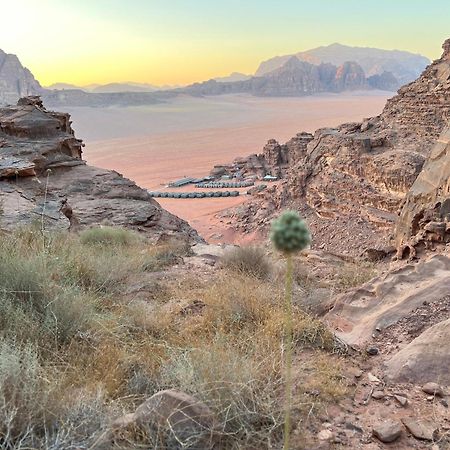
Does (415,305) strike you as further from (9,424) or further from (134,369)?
(9,424)

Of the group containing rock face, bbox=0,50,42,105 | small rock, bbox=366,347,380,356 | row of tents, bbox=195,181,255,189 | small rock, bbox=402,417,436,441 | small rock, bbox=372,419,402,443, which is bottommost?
row of tents, bbox=195,181,255,189

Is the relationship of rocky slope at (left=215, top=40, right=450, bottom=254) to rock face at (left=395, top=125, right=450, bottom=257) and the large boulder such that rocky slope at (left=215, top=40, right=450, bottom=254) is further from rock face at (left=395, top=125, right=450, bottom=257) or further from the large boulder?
the large boulder

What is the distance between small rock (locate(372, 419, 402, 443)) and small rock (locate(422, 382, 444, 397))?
1.65 ft

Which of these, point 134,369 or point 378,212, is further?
point 378,212

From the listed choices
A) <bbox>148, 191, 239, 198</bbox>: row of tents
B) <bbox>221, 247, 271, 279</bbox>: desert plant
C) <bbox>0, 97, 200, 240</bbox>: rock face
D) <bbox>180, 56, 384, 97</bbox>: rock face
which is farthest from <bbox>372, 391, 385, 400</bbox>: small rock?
<bbox>180, 56, 384, 97</bbox>: rock face

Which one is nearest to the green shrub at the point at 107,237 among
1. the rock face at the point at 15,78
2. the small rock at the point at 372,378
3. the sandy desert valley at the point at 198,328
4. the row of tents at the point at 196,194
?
the sandy desert valley at the point at 198,328

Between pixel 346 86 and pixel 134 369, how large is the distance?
532 ft

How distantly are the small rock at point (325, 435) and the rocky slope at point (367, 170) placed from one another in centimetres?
1346

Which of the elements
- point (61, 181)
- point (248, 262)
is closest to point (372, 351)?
point (248, 262)

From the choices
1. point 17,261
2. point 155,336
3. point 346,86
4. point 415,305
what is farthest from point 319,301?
point 346,86

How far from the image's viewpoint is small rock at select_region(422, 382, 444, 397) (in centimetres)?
293

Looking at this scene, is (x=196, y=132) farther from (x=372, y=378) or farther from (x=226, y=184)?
(x=372, y=378)

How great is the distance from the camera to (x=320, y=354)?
11.3 feet

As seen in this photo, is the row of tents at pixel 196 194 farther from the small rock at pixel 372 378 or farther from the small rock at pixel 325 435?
the small rock at pixel 325 435
